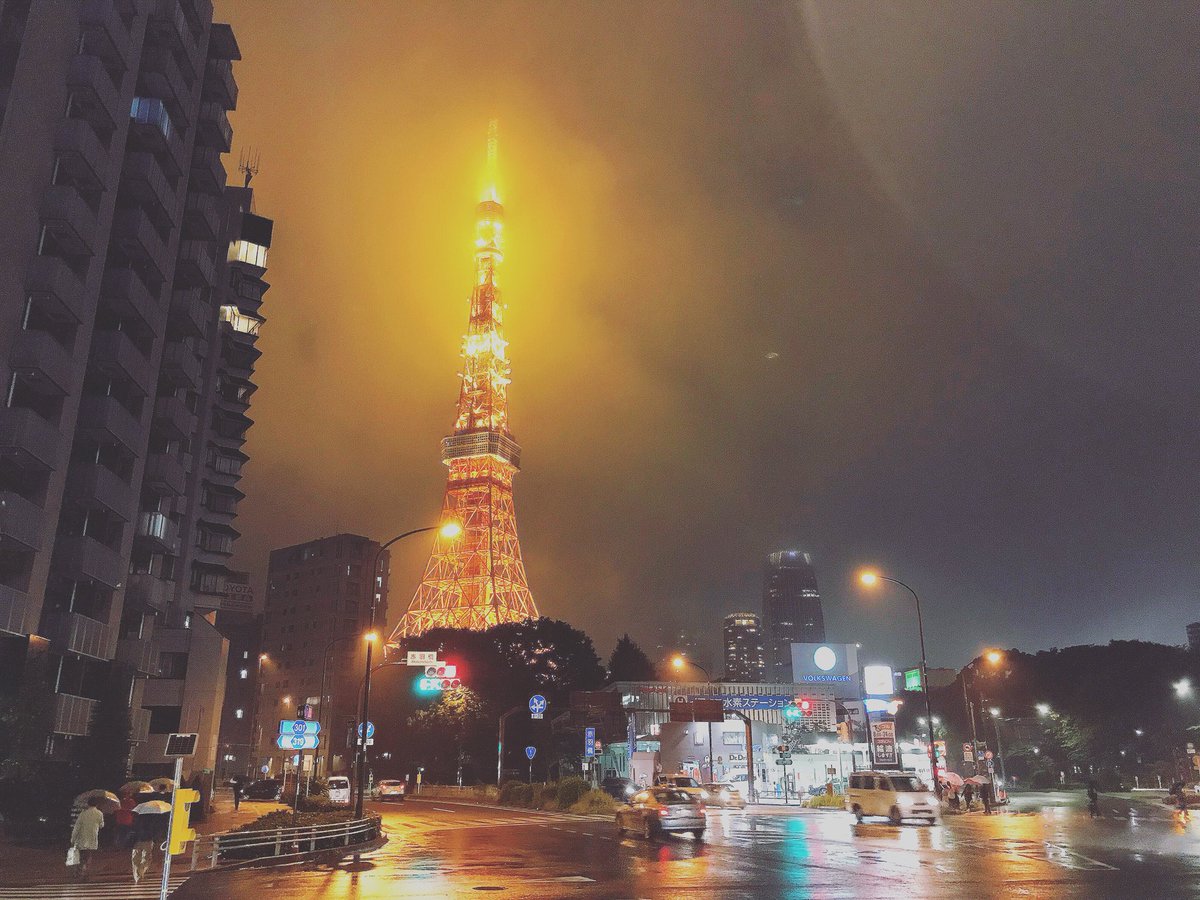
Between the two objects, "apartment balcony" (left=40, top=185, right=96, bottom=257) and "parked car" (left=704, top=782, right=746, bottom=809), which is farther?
"parked car" (left=704, top=782, right=746, bottom=809)

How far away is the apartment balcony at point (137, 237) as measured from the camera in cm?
4584

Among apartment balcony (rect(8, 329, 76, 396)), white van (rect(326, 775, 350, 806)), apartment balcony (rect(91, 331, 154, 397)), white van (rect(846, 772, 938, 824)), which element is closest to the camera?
white van (rect(846, 772, 938, 824))

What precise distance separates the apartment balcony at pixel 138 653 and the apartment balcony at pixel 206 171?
28.0 metres

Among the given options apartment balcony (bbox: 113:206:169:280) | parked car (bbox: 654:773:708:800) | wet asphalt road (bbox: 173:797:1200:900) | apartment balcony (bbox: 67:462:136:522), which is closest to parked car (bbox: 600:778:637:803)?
parked car (bbox: 654:773:708:800)

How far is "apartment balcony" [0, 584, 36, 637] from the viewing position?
3472 cm

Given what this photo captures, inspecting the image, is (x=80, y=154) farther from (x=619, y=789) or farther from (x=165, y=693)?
(x=619, y=789)

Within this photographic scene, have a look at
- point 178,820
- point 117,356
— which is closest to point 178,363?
point 117,356

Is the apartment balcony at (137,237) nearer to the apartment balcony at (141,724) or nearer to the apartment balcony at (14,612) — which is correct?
the apartment balcony at (14,612)

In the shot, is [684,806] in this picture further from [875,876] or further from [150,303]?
[150,303]

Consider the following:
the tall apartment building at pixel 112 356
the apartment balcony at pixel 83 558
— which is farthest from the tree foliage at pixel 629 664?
the apartment balcony at pixel 83 558

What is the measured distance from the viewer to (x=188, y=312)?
5262 cm

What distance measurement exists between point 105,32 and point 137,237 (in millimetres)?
9573

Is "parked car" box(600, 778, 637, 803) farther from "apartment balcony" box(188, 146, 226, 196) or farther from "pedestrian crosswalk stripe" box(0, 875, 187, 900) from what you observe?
"apartment balcony" box(188, 146, 226, 196)

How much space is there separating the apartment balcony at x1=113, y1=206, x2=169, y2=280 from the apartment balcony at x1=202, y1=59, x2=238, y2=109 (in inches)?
530
